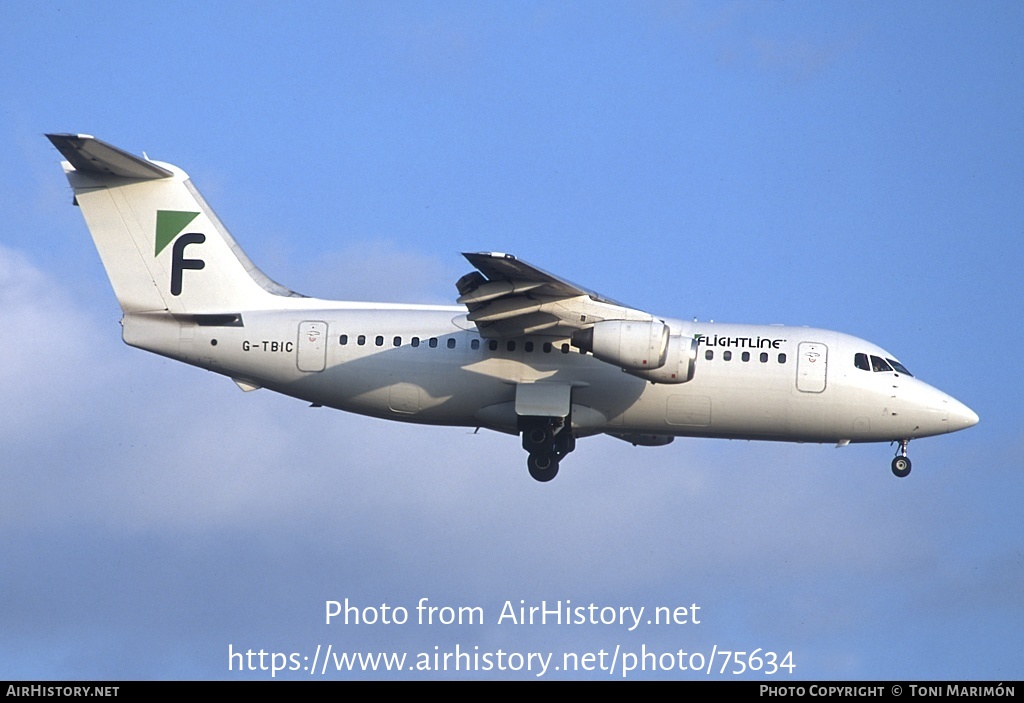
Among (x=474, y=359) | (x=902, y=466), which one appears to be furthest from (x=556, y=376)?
(x=902, y=466)

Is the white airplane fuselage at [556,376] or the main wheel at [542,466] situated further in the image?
the main wheel at [542,466]

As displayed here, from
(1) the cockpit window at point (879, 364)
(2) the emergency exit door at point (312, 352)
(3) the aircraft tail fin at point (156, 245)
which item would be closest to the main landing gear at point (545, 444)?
(2) the emergency exit door at point (312, 352)

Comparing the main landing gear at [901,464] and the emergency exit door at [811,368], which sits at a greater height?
the emergency exit door at [811,368]

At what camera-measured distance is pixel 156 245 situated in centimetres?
2862

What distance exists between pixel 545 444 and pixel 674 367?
3.00 meters

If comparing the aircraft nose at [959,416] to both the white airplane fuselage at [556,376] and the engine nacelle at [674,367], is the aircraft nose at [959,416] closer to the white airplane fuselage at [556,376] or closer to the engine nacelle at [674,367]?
the white airplane fuselage at [556,376]

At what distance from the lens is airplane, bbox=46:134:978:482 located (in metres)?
27.6

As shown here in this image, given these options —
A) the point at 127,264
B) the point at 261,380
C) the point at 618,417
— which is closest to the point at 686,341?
the point at 618,417

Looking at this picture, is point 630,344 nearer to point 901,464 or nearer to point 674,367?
point 674,367

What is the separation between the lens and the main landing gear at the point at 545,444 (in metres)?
27.7

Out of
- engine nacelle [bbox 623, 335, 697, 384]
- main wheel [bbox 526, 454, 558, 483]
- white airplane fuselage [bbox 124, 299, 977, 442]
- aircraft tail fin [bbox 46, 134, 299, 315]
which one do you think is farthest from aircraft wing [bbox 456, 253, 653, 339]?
aircraft tail fin [bbox 46, 134, 299, 315]

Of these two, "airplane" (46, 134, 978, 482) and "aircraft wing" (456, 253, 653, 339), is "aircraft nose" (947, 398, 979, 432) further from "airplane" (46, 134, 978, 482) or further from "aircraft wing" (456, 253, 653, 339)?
"aircraft wing" (456, 253, 653, 339)

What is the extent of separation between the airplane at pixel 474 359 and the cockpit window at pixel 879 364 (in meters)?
0.03

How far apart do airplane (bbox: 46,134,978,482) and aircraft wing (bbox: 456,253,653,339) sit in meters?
0.04
